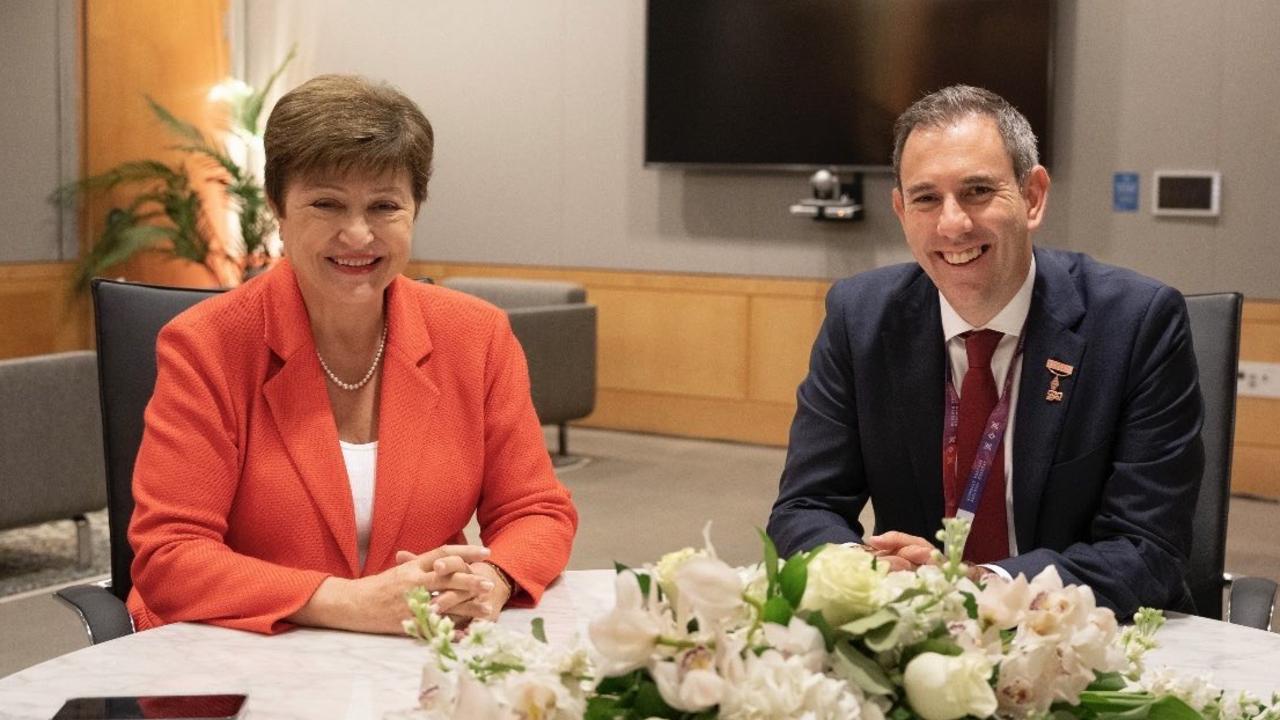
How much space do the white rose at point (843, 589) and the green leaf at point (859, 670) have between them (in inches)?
0.9

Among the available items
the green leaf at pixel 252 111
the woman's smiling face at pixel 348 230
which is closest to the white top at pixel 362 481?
the woman's smiling face at pixel 348 230

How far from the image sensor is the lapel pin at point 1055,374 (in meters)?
2.29

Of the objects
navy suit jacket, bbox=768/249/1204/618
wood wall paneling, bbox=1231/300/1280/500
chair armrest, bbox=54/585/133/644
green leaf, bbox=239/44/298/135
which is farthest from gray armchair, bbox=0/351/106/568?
wood wall paneling, bbox=1231/300/1280/500

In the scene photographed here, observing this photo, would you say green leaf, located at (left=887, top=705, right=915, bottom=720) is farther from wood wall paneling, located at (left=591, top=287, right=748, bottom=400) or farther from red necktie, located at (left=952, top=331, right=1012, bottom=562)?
wood wall paneling, located at (left=591, top=287, right=748, bottom=400)

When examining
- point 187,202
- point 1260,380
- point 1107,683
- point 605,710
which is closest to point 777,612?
point 605,710

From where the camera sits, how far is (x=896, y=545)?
1943 mm

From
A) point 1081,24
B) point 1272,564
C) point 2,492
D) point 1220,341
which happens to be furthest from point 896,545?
point 1081,24

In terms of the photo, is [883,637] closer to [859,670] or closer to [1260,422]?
[859,670]

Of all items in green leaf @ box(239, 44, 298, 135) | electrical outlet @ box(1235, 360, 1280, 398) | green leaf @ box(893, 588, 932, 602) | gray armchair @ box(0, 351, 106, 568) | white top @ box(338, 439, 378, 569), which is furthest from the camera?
green leaf @ box(239, 44, 298, 135)

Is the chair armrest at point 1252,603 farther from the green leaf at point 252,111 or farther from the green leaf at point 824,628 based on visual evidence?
the green leaf at point 252,111

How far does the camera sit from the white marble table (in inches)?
63.2

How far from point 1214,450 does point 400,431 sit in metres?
1.23

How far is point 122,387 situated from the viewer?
7.66 feet

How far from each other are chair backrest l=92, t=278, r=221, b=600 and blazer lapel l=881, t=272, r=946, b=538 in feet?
3.71
